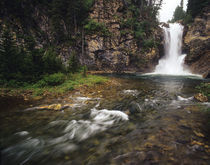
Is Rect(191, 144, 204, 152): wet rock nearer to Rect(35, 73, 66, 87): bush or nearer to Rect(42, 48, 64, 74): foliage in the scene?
Rect(35, 73, 66, 87): bush

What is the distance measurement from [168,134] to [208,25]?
32219mm

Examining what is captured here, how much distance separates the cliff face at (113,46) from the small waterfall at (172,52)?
18.0 ft

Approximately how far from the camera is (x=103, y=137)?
3006 mm

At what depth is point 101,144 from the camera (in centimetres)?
270

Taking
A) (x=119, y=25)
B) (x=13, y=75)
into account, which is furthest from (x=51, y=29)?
(x=13, y=75)

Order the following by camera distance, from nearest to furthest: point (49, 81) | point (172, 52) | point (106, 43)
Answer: point (49, 81) < point (106, 43) < point (172, 52)

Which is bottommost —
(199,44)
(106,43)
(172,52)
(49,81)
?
(49,81)

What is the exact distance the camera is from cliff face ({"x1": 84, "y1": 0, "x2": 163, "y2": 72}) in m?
24.6

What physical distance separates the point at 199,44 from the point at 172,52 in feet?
22.7

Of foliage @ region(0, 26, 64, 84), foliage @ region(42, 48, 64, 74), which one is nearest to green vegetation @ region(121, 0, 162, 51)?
foliage @ region(42, 48, 64, 74)

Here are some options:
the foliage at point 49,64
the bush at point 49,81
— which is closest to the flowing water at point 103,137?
the bush at point 49,81

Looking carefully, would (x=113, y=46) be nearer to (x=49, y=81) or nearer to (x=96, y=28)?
(x=96, y=28)

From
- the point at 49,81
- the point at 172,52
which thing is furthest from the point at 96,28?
the point at 172,52

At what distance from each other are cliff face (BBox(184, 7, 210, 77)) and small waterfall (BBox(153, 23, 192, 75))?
2487 millimetres
